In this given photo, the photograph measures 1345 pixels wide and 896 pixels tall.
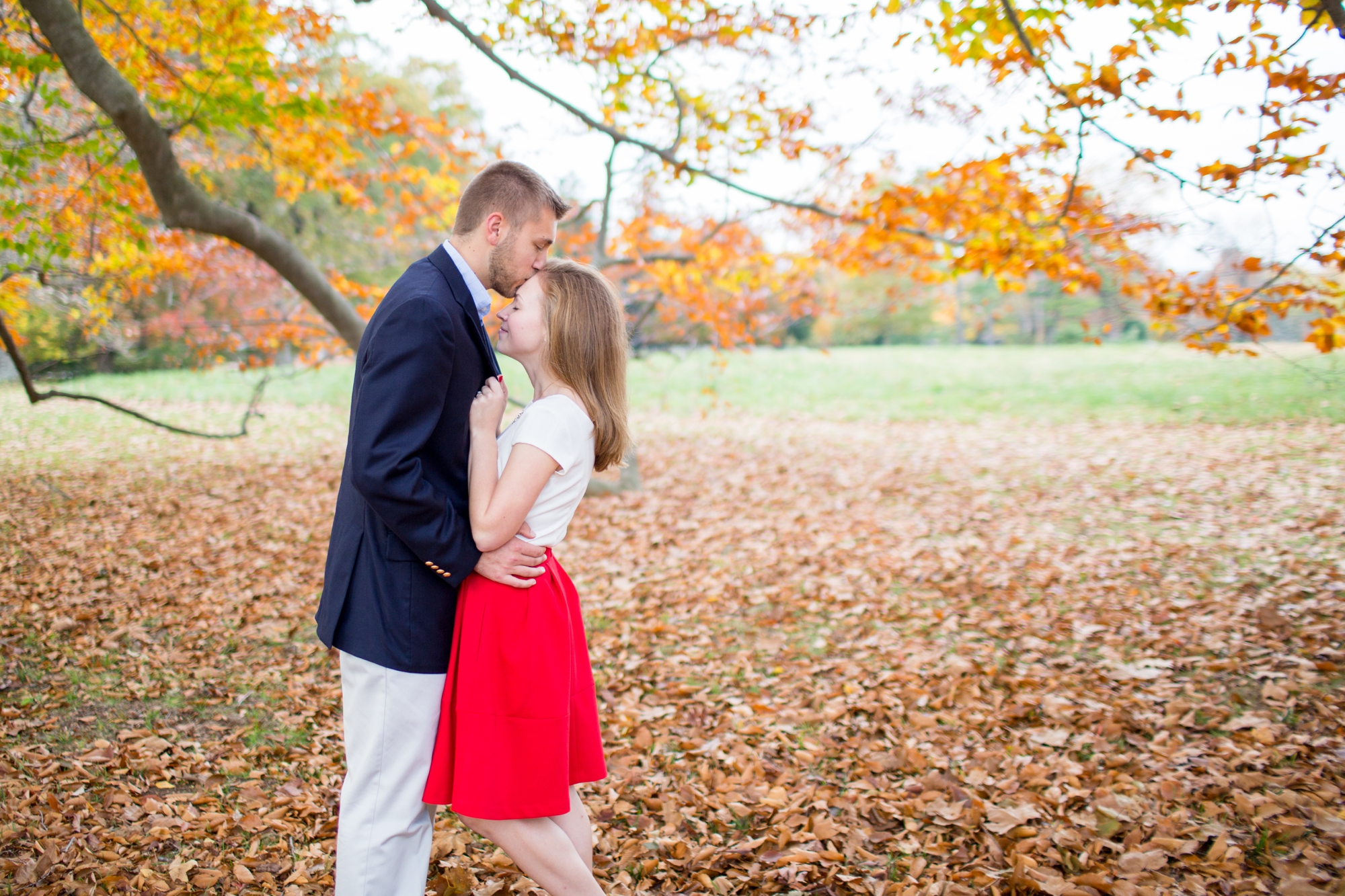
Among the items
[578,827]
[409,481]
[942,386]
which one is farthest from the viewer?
[942,386]

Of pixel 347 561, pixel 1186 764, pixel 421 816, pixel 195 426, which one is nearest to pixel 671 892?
pixel 421 816

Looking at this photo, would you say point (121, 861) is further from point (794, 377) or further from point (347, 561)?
point (794, 377)

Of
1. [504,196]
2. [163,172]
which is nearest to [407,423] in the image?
[504,196]

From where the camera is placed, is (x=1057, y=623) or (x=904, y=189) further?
(x=904, y=189)

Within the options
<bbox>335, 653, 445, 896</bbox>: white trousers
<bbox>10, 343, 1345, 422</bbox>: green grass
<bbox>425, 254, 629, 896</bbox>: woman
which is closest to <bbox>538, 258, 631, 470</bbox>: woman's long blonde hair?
<bbox>425, 254, 629, 896</bbox>: woman

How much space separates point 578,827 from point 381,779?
2.10 ft

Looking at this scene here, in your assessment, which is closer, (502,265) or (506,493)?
(506,493)

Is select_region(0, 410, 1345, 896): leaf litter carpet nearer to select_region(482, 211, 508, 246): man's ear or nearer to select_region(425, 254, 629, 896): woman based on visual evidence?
select_region(425, 254, 629, 896): woman

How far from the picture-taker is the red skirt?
80.3 inches

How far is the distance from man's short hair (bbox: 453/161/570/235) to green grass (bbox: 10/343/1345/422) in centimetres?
978

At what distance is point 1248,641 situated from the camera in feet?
15.7

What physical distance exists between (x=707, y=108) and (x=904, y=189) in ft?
7.40

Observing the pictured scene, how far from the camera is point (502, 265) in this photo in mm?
2225

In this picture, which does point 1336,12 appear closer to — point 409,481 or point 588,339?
point 588,339
